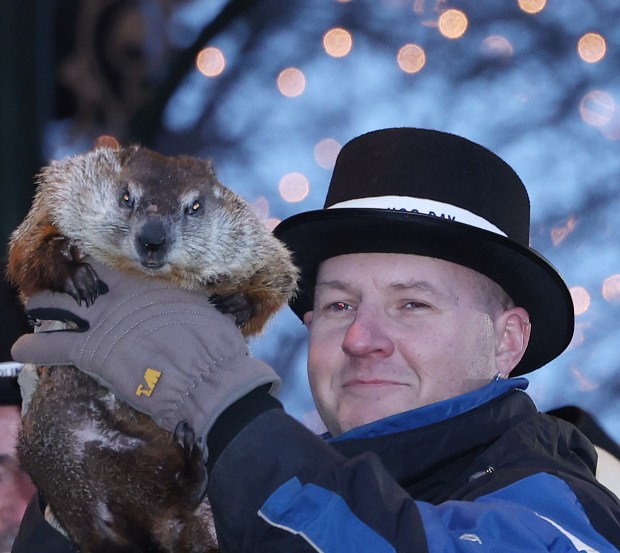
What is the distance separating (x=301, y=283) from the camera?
8.21 ft

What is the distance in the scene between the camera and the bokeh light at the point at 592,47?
352 cm

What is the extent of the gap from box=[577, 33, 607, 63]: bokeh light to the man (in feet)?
4.53

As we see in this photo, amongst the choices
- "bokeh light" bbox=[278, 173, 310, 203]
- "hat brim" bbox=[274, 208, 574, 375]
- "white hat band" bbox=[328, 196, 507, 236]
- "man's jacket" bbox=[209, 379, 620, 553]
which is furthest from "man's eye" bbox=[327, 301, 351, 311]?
"bokeh light" bbox=[278, 173, 310, 203]

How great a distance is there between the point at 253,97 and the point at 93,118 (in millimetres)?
578

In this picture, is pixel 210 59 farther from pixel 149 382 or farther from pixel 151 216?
pixel 149 382

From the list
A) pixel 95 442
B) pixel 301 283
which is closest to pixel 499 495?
pixel 95 442

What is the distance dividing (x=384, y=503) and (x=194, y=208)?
3.09ft

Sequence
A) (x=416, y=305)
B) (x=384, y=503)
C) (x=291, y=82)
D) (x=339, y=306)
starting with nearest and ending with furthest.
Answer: (x=384, y=503)
(x=416, y=305)
(x=339, y=306)
(x=291, y=82)

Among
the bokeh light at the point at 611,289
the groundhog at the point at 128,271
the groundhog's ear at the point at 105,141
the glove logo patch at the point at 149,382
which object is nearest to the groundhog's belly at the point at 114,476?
the groundhog at the point at 128,271

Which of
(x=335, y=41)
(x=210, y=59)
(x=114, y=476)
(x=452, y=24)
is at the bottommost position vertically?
(x=114, y=476)

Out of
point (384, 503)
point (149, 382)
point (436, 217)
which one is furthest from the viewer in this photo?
point (436, 217)

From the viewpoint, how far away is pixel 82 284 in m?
2.00

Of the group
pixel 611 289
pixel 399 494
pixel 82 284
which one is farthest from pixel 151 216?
pixel 611 289

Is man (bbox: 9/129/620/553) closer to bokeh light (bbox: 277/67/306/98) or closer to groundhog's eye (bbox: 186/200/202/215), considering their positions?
groundhog's eye (bbox: 186/200/202/215)
